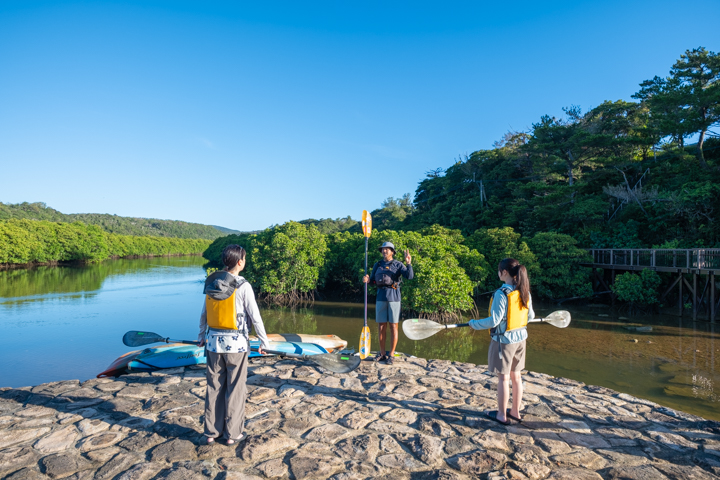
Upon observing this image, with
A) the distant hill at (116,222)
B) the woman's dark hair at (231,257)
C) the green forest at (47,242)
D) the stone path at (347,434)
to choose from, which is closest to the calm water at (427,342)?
the stone path at (347,434)

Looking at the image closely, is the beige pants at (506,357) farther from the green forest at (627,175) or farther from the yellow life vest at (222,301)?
the green forest at (627,175)

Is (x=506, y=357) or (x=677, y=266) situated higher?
(x=677, y=266)

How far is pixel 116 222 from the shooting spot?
106625 millimetres

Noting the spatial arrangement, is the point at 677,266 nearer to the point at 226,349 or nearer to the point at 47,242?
the point at 226,349

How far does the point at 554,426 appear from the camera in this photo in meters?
3.98

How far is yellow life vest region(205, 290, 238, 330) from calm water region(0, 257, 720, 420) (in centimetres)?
738

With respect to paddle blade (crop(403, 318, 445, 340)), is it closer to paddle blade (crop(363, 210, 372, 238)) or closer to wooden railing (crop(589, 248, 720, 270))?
paddle blade (crop(363, 210, 372, 238))

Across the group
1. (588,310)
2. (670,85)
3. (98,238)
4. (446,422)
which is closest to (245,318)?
(446,422)

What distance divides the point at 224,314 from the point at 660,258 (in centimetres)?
1952

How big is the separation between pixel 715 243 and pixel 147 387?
21.3m

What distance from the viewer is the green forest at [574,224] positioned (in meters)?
16.9

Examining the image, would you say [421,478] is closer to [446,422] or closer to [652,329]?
[446,422]

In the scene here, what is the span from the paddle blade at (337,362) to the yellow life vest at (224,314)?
2448mm

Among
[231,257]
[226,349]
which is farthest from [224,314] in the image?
[231,257]
